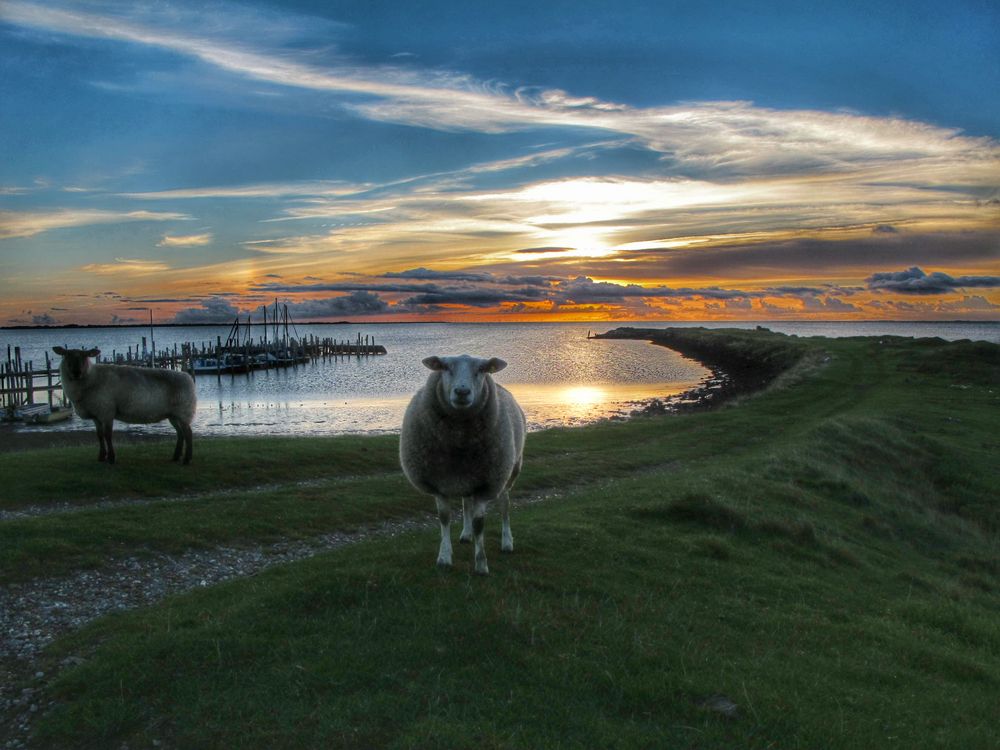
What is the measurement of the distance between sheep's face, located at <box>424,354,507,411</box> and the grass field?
2.32m

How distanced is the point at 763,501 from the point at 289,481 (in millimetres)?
12625

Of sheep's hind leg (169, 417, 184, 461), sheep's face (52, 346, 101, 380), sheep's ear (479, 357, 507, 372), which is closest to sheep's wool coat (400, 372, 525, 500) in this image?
sheep's ear (479, 357, 507, 372)

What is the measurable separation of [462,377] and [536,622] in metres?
2.96

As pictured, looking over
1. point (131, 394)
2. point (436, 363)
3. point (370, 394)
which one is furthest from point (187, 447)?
point (370, 394)

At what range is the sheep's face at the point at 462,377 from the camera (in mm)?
8258

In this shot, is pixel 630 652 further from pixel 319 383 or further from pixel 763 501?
pixel 319 383

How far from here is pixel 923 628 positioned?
983cm

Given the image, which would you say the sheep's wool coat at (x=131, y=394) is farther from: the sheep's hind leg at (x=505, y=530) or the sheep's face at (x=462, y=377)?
the sheep's face at (x=462, y=377)

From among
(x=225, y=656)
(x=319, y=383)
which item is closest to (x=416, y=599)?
(x=225, y=656)

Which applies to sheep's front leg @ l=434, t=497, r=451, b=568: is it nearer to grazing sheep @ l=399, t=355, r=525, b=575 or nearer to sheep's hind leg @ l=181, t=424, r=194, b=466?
grazing sheep @ l=399, t=355, r=525, b=575

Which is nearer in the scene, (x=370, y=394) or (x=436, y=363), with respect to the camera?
(x=436, y=363)

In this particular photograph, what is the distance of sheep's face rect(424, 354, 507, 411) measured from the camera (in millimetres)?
8258

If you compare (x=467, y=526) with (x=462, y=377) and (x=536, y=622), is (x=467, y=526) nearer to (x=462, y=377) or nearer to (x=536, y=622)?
(x=536, y=622)

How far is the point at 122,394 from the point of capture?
18625 millimetres
